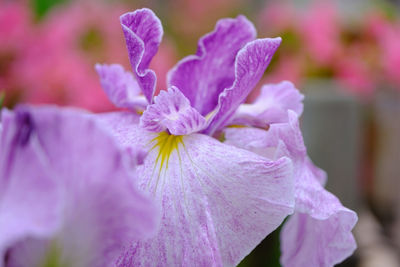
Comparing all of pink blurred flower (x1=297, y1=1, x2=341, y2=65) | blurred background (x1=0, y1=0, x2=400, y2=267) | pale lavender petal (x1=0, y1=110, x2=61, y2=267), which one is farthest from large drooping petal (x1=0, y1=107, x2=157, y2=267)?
pink blurred flower (x1=297, y1=1, x2=341, y2=65)

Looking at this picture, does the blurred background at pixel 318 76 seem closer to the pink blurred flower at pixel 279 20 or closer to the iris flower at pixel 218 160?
the pink blurred flower at pixel 279 20

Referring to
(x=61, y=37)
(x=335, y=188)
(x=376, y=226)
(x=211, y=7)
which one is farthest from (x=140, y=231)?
(x=211, y=7)

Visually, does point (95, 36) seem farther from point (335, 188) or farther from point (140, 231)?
point (140, 231)

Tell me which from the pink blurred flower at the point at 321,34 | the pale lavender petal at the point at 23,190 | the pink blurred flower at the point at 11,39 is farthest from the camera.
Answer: the pink blurred flower at the point at 321,34

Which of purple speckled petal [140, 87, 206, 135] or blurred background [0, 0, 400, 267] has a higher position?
purple speckled petal [140, 87, 206, 135]

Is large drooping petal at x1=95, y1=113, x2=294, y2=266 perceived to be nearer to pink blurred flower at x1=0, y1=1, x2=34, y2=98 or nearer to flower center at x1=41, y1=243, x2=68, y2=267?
flower center at x1=41, y1=243, x2=68, y2=267

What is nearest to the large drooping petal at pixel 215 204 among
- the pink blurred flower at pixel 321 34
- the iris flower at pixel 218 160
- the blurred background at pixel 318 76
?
the iris flower at pixel 218 160

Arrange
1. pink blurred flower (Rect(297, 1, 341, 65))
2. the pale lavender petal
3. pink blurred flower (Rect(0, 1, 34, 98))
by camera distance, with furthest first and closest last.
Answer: pink blurred flower (Rect(297, 1, 341, 65)) → pink blurred flower (Rect(0, 1, 34, 98)) → the pale lavender petal
